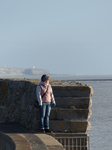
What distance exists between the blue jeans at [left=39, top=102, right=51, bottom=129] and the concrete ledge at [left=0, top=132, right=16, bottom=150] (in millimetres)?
703

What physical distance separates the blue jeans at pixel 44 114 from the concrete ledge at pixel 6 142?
0.70 meters

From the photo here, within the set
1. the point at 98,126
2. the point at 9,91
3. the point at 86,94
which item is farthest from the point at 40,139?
the point at 98,126

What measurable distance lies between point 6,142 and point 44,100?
128 centimetres

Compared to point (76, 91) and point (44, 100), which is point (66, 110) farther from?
point (44, 100)

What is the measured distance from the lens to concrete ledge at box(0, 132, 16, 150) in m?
8.40

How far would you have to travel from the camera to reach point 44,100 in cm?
1007

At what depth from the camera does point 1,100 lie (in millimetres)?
12398

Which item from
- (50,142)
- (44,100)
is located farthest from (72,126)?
(50,142)

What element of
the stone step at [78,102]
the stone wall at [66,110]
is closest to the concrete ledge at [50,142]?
the stone wall at [66,110]

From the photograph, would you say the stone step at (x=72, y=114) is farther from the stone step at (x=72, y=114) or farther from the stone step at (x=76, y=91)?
the stone step at (x=76, y=91)

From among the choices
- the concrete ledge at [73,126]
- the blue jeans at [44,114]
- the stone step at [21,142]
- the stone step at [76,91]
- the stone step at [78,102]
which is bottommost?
the stone step at [21,142]

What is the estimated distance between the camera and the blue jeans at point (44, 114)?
31.8 feet

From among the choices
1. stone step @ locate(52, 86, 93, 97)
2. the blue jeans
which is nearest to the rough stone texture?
stone step @ locate(52, 86, 93, 97)

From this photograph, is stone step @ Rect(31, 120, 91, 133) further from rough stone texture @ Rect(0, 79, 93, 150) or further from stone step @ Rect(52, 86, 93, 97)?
stone step @ Rect(52, 86, 93, 97)
